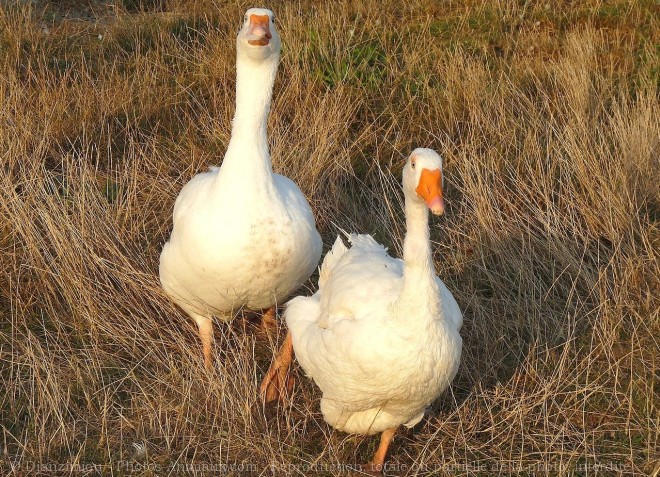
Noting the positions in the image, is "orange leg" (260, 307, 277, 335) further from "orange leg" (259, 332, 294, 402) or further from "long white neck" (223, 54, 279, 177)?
"long white neck" (223, 54, 279, 177)

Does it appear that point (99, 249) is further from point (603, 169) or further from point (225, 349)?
point (603, 169)

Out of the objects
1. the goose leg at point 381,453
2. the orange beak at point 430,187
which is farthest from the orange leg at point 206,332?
the orange beak at point 430,187

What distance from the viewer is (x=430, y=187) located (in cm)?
372

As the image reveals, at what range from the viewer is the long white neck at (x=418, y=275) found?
390 centimetres

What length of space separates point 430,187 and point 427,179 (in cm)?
4

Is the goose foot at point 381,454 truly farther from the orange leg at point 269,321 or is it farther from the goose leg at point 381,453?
the orange leg at point 269,321

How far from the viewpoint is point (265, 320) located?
5434 millimetres

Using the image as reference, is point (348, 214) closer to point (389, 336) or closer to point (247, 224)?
point (247, 224)

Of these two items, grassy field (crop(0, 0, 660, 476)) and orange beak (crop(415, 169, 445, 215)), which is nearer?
orange beak (crop(415, 169, 445, 215))

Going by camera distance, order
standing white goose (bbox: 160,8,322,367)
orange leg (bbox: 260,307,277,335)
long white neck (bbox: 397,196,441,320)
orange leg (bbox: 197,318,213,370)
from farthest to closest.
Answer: orange leg (bbox: 260,307,277,335) < orange leg (bbox: 197,318,213,370) < standing white goose (bbox: 160,8,322,367) < long white neck (bbox: 397,196,441,320)

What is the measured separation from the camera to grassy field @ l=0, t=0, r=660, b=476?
449 cm

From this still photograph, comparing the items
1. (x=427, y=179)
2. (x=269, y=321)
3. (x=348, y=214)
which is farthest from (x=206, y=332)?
(x=427, y=179)

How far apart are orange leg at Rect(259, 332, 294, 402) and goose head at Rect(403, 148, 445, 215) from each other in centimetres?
144

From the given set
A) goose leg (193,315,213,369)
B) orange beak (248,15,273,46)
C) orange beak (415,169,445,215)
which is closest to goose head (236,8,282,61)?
orange beak (248,15,273,46)
